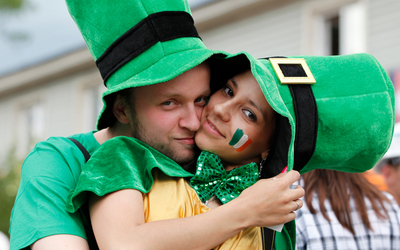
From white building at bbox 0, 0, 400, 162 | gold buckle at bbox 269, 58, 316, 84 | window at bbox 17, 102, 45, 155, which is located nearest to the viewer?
gold buckle at bbox 269, 58, 316, 84

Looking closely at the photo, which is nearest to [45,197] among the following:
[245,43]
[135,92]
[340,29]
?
[135,92]

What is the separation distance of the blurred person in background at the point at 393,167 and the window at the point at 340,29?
2.43 metres

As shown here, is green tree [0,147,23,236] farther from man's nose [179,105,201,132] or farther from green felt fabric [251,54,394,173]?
green felt fabric [251,54,394,173]

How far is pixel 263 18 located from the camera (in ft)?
24.0

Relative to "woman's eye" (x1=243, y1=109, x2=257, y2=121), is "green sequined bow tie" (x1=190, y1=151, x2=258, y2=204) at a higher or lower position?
lower

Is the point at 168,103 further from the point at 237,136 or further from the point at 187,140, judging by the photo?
the point at 237,136

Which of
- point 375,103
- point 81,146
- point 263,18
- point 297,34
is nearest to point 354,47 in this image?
point 297,34

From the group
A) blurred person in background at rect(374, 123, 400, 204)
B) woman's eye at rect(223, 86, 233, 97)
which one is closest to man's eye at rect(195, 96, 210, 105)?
woman's eye at rect(223, 86, 233, 97)

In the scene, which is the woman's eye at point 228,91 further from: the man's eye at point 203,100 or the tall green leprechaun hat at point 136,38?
the tall green leprechaun hat at point 136,38

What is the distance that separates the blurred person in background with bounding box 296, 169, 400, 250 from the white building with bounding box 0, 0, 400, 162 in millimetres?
3630

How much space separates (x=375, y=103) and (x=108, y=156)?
4.04 feet

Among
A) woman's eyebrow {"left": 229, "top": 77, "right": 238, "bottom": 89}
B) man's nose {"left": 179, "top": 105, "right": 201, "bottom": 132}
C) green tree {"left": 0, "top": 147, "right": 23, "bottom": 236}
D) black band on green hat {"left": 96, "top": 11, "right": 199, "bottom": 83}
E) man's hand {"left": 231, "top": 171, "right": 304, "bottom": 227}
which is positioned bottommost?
green tree {"left": 0, "top": 147, "right": 23, "bottom": 236}

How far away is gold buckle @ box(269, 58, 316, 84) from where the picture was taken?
1885mm

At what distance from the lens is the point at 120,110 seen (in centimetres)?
217
